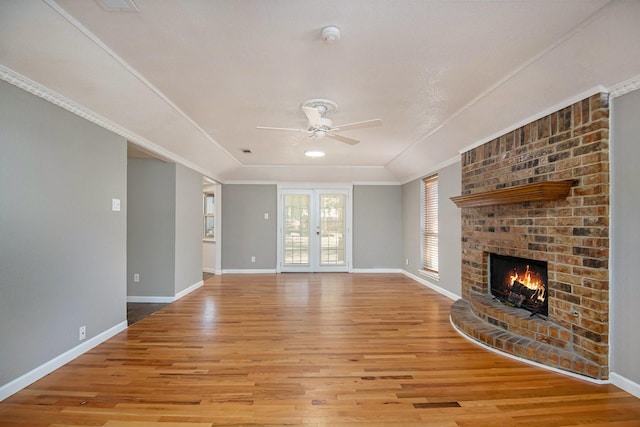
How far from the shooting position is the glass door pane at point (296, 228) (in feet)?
24.9

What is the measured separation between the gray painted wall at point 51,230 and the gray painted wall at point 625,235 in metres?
4.40

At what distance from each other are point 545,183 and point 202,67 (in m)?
3.02

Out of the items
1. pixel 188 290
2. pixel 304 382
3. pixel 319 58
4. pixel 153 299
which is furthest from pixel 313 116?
pixel 188 290

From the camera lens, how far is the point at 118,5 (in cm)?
181

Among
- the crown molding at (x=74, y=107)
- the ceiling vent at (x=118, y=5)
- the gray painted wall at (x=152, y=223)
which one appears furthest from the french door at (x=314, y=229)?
the ceiling vent at (x=118, y=5)

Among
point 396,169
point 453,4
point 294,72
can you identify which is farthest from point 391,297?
point 453,4

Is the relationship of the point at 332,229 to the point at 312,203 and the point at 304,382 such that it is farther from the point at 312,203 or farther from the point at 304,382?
the point at 304,382

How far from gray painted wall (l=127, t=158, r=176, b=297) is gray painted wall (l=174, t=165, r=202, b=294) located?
4.0 inches

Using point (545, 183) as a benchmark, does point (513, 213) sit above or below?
below

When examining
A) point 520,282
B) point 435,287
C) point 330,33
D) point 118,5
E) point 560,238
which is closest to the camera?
point 118,5

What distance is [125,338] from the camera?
326cm

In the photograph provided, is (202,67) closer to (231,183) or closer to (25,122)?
(25,122)

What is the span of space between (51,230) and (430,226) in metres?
5.58

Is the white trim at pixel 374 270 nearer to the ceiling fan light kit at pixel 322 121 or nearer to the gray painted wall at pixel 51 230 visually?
the ceiling fan light kit at pixel 322 121
